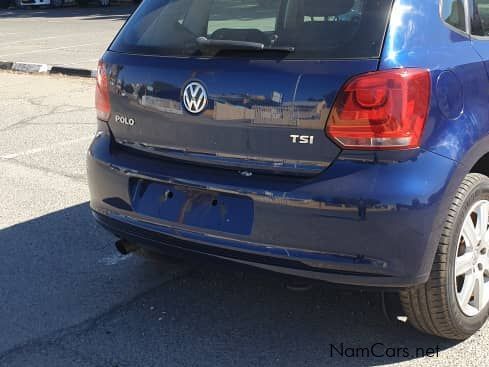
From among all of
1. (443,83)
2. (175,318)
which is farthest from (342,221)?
(175,318)

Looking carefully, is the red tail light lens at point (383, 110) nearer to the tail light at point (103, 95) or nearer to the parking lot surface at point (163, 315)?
the parking lot surface at point (163, 315)

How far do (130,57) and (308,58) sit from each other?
0.97 meters

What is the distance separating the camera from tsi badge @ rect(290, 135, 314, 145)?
→ 2.59 metres

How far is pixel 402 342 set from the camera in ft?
9.93

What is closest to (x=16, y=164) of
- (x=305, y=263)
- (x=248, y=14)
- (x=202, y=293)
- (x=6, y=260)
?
(x=6, y=260)

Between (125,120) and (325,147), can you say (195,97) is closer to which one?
(125,120)

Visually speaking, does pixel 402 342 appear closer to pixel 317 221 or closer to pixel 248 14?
pixel 317 221

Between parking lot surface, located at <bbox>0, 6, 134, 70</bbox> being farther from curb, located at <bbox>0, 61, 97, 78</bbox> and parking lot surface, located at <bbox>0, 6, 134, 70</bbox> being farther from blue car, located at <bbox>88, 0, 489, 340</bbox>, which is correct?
blue car, located at <bbox>88, 0, 489, 340</bbox>

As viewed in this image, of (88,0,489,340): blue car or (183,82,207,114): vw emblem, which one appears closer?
(88,0,489,340): blue car

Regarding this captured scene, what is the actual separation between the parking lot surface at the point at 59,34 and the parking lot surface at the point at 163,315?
7690 millimetres

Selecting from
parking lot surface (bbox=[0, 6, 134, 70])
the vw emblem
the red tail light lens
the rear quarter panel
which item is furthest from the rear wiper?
parking lot surface (bbox=[0, 6, 134, 70])

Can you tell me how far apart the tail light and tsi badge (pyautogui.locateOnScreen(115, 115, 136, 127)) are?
3.5 inches

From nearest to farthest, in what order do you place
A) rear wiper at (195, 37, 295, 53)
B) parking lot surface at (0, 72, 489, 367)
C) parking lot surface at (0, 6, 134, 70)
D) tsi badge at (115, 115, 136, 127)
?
rear wiper at (195, 37, 295, 53), parking lot surface at (0, 72, 489, 367), tsi badge at (115, 115, 136, 127), parking lot surface at (0, 6, 134, 70)

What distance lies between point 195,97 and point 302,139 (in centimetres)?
53
